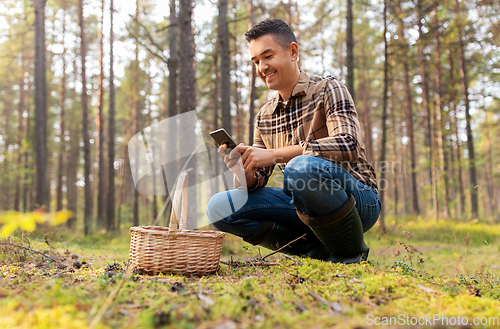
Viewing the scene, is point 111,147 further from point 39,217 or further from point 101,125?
point 39,217

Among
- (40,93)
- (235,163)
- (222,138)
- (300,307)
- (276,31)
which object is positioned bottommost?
(300,307)

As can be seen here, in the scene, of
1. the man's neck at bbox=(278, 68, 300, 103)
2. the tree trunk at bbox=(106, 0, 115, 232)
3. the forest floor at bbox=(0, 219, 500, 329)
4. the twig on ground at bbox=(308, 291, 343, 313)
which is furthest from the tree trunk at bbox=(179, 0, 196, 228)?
the tree trunk at bbox=(106, 0, 115, 232)

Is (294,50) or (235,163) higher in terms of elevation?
(294,50)

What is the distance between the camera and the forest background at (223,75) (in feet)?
29.2

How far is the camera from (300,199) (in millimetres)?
2324

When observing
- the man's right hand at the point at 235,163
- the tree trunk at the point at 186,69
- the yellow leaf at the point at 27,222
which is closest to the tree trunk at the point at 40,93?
the tree trunk at the point at 186,69

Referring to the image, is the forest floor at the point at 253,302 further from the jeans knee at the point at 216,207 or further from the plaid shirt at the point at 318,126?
the plaid shirt at the point at 318,126

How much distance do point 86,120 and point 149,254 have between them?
1168cm

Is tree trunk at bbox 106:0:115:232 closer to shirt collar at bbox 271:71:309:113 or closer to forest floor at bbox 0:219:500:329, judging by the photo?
forest floor at bbox 0:219:500:329

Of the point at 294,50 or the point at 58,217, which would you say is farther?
the point at 294,50

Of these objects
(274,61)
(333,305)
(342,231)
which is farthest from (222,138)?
(333,305)

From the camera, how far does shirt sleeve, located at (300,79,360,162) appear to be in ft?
7.41

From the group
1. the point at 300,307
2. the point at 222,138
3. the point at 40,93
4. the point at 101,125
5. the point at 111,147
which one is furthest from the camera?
the point at 111,147

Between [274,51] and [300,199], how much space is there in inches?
53.5
